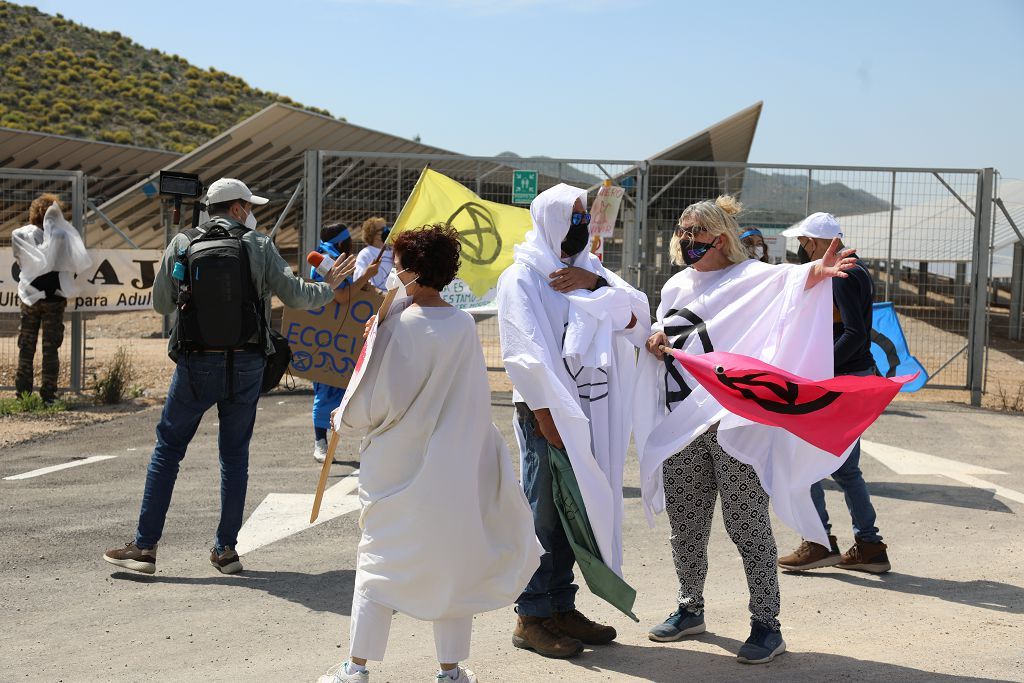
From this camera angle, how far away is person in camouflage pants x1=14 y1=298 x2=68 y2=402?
11758 mm

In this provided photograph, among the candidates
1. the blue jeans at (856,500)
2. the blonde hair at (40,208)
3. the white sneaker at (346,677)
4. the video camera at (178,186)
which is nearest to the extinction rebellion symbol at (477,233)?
the video camera at (178,186)

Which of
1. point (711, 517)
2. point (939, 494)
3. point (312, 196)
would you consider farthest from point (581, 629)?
point (312, 196)

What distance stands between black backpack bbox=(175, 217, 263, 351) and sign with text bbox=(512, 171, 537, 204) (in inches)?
278

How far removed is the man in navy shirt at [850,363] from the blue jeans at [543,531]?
2.01 m

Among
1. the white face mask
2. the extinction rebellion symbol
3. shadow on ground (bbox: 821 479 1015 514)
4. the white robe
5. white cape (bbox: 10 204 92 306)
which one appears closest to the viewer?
the white robe

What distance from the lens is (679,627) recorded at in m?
5.04

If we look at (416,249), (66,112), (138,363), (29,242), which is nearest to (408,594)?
(416,249)

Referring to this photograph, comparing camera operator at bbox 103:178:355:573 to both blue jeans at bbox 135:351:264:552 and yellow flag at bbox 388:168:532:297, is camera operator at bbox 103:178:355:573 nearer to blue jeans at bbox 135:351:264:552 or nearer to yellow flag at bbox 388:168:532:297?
blue jeans at bbox 135:351:264:552

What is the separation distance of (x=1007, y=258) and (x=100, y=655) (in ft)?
84.6

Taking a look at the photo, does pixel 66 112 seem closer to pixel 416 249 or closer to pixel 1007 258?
pixel 1007 258

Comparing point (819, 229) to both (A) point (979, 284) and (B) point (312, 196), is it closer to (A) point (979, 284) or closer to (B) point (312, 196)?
(A) point (979, 284)

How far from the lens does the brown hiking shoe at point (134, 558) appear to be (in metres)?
5.93

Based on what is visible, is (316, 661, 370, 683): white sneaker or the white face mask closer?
(316, 661, 370, 683): white sneaker

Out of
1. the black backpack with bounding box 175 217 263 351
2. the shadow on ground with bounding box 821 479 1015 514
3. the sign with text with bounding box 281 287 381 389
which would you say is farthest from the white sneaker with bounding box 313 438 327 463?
the shadow on ground with bounding box 821 479 1015 514
